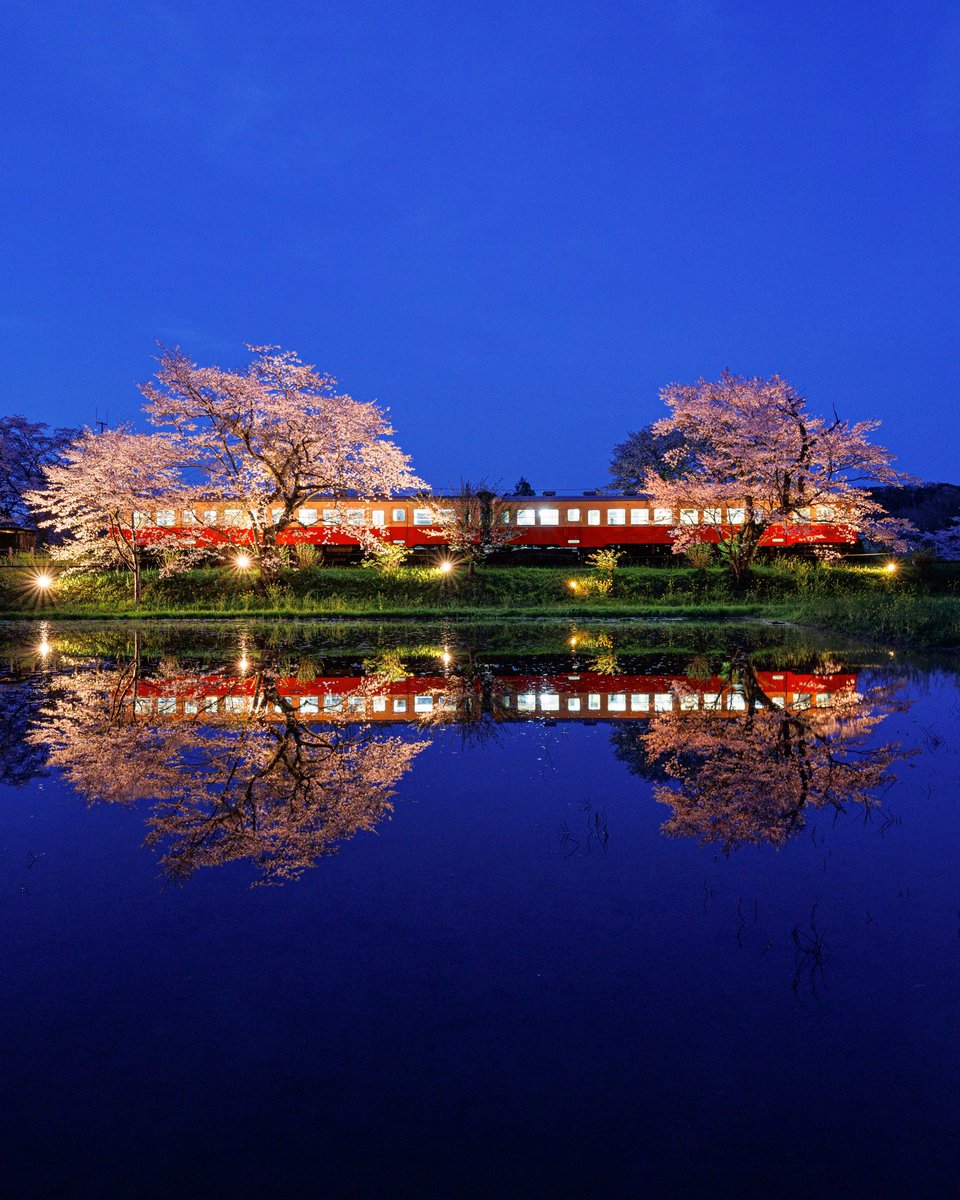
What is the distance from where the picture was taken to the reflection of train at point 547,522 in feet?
108

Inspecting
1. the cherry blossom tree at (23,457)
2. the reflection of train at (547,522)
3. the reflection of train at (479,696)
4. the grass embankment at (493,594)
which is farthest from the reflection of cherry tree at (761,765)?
the cherry blossom tree at (23,457)

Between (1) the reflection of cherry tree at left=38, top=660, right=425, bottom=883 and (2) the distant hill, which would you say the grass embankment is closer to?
(1) the reflection of cherry tree at left=38, top=660, right=425, bottom=883

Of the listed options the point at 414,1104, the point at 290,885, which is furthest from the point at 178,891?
the point at 414,1104

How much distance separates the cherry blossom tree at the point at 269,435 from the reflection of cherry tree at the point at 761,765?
64.7ft

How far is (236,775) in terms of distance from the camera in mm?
5922

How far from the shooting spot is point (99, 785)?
5.82 metres

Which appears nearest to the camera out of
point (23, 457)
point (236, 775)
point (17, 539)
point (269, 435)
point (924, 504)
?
point (236, 775)

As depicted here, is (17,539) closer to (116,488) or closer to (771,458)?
(116,488)

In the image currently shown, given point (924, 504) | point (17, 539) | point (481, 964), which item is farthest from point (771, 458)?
point (924, 504)

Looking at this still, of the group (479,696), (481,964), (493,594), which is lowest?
(481,964)

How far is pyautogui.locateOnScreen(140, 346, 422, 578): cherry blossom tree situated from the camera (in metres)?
24.5

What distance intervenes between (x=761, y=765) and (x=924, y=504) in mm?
76804

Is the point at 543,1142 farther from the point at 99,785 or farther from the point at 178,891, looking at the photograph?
the point at 99,785

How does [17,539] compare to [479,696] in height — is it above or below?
above
